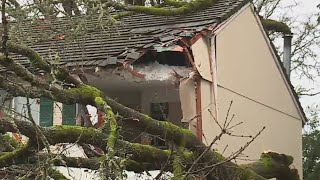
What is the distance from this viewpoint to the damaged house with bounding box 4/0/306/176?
12445mm

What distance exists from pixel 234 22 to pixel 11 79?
8.06 m

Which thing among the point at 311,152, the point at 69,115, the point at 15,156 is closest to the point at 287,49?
the point at 311,152

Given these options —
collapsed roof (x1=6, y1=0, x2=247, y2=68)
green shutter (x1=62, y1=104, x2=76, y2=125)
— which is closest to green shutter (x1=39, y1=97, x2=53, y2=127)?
green shutter (x1=62, y1=104, x2=76, y2=125)

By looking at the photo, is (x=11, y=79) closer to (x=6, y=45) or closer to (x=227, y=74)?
(x=6, y=45)

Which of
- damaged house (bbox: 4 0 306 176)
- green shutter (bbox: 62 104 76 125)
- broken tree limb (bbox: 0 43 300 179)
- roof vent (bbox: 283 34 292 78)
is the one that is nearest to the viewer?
broken tree limb (bbox: 0 43 300 179)

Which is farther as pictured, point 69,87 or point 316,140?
point 316,140

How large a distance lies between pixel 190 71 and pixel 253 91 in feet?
11.5

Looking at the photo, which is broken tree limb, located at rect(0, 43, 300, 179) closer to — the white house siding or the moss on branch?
the moss on branch

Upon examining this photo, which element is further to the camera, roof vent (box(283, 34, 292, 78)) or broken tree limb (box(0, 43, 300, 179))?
roof vent (box(283, 34, 292, 78))

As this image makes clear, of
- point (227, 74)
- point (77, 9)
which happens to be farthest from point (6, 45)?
point (227, 74)

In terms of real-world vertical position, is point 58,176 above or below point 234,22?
below

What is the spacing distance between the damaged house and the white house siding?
0.07 feet

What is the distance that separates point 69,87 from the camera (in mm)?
7773

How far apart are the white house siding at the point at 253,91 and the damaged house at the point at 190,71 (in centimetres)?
2
